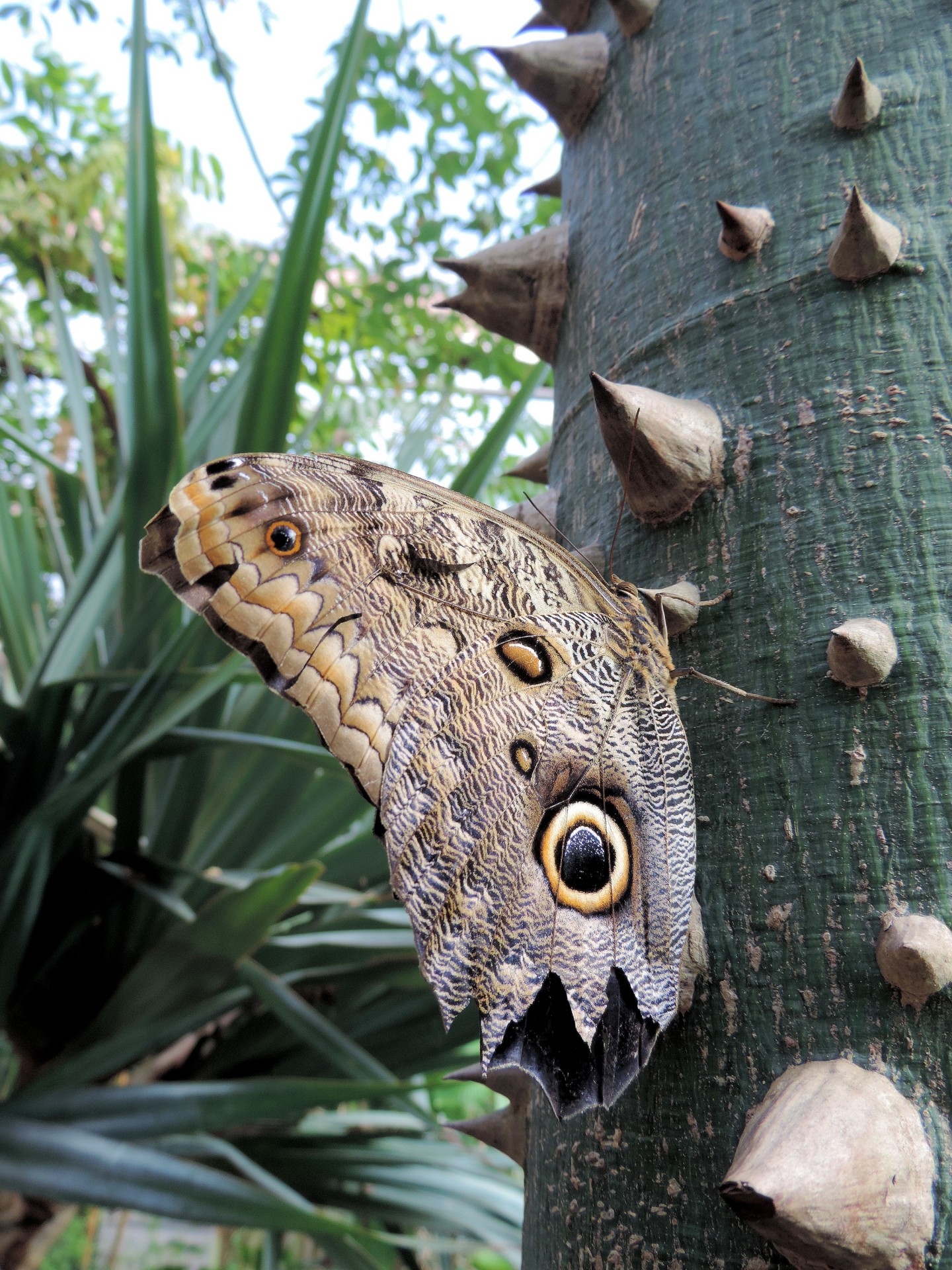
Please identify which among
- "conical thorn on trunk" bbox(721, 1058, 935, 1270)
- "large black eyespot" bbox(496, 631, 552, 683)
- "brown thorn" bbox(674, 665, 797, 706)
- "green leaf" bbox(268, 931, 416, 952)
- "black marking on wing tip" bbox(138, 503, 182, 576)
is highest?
"black marking on wing tip" bbox(138, 503, 182, 576)

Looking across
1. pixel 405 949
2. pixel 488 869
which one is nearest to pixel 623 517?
pixel 488 869

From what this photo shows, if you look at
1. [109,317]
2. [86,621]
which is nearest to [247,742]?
[86,621]

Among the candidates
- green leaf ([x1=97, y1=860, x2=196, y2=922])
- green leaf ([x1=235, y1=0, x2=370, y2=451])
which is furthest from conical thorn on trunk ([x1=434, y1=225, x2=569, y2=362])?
green leaf ([x1=97, y1=860, x2=196, y2=922])

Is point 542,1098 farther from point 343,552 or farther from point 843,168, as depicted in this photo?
point 843,168

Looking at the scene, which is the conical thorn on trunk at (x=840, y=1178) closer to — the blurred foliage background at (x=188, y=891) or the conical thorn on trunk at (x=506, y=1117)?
the conical thorn on trunk at (x=506, y=1117)

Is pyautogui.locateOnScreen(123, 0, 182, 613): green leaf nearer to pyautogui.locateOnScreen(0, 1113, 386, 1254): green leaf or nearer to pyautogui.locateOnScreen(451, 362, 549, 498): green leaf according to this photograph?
pyautogui.locateOnScreen(451, 362, 549, 498): green leaf

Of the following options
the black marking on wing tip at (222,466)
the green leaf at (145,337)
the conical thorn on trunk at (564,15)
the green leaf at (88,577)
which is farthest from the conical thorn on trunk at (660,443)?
the green leaf at (88,577)

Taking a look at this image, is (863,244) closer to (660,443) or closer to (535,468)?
(660,443)
